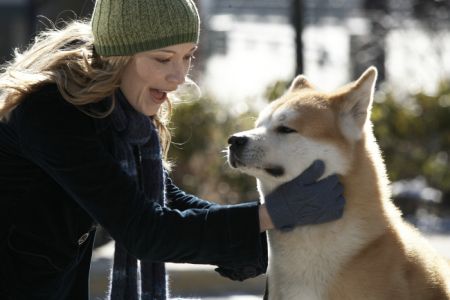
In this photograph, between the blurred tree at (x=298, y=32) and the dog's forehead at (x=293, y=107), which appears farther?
the blurred tree at (x=298, y=32)

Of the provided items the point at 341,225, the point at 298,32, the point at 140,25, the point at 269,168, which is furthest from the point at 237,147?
the point at 298,32

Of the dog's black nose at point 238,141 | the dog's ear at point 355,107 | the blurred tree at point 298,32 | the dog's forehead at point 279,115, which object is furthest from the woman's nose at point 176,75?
the blurred tree at point 298,32

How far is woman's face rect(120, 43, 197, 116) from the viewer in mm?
3561

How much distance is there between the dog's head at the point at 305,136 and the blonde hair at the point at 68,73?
0.55 meters

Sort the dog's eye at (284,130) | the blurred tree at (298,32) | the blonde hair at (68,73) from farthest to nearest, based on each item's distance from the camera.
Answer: the blurred tree at (298,32) < the dog's eye at (284,130) < the blonde hair at (68,73)

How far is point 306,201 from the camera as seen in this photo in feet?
11.2

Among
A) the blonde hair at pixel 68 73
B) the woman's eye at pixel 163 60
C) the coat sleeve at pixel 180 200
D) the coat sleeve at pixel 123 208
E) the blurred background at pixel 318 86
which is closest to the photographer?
the coat sleeve at pixel 123 208

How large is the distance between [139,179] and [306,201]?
2.51 ft

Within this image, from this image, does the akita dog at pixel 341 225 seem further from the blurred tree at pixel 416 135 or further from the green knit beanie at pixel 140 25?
the blurred tree at pixel 416 135

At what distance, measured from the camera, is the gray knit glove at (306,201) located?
339cm

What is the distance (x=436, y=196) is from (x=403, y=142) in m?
0.88

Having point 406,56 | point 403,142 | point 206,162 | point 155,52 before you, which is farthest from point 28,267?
point 406,56

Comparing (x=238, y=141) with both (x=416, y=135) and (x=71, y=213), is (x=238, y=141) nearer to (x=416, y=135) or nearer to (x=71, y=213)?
(x=71, y=213)

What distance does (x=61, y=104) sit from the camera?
11.2 feet
